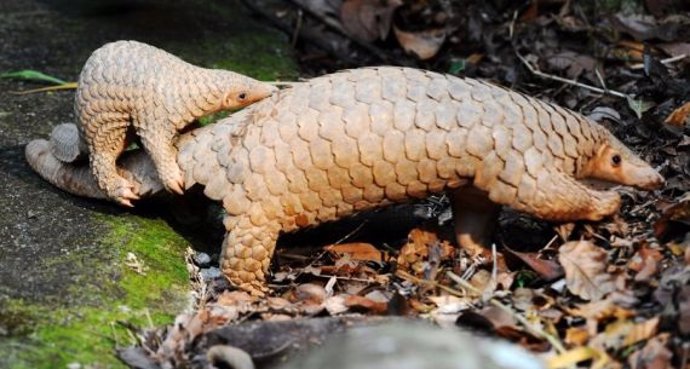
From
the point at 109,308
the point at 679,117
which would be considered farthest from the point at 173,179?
the point at 679,117

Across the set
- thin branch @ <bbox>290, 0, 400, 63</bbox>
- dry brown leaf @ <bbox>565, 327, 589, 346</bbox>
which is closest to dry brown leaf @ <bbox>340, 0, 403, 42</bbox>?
thin branch @ <bbox>290, 0, 400, 63</bbox>

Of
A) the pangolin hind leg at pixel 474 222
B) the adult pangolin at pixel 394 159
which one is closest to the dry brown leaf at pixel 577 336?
the adult pangolin at pixel 394 159

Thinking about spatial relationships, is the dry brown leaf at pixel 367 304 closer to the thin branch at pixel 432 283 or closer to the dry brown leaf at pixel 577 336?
the thin branch at pixel 432 283

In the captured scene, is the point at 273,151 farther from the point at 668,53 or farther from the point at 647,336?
the point at 668,53

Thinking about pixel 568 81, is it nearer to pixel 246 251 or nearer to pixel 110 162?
pixel 246 251

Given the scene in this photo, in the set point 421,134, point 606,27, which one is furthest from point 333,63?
point 421,134

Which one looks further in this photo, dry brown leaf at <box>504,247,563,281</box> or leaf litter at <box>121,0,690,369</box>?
dry brown leaf at <box>504,247,563,281</box>

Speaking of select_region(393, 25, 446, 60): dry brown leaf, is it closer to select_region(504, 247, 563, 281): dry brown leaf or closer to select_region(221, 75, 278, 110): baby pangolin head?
select_region(221, 75, 278, 110): baby pangolin head
